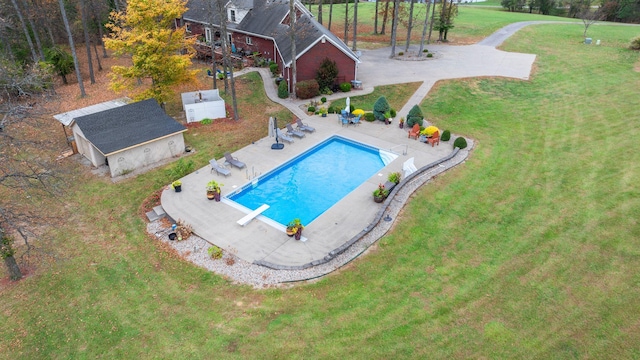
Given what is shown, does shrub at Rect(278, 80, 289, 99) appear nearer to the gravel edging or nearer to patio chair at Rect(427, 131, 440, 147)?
patio chair at Rect(427, 131, 440, 147)

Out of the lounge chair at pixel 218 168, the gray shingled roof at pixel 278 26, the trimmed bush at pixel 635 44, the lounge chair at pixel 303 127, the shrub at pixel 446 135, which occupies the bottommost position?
the lounge chair at pixel 218 168

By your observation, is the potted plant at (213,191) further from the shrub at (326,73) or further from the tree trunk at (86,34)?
the tree trunk at (86,34)

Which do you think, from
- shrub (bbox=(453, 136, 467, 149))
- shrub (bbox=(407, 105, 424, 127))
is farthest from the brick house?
shrub (bbox=(453, 136, 467, 149))

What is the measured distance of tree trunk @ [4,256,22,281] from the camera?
15352mm

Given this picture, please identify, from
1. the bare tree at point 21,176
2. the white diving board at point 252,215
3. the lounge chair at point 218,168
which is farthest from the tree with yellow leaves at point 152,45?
the white diving board at point 252,215

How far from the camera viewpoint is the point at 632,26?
63.9 m

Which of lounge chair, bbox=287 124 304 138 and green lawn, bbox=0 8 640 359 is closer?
green lawn, bbox=0 8 640 359

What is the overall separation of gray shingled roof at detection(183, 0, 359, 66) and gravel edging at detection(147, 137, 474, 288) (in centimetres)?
2068

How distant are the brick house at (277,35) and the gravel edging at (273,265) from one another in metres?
17.4

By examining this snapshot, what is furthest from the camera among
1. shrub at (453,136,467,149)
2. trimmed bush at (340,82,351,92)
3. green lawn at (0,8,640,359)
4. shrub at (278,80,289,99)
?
trimmed bush at (340,82,351,92)

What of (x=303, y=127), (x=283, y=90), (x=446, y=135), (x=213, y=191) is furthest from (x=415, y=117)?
(x=213, y=191)

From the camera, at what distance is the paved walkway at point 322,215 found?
685 inches

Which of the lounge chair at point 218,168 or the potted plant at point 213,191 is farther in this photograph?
the lounge chair at point 218,168

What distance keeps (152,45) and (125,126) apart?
7095mm
